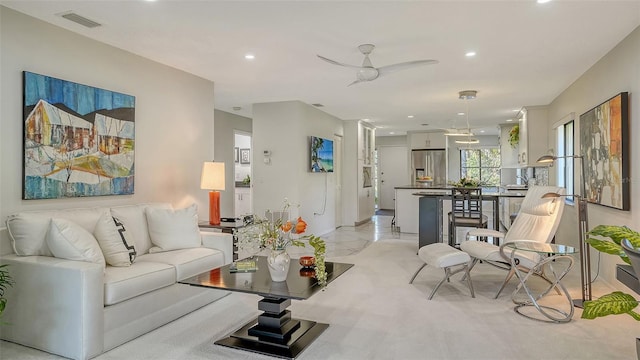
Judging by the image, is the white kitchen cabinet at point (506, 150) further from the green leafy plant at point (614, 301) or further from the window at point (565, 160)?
the green leafy plant at point (614, 301)

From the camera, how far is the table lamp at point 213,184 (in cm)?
440

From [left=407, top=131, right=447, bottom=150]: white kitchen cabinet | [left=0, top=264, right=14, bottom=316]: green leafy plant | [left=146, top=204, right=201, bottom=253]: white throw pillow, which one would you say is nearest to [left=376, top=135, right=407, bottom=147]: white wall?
[left=407, top=131, right=447, bottom=150]: white kitchen cabinet

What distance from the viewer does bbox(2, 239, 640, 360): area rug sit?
8.39 ft

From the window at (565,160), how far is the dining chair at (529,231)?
189 cm

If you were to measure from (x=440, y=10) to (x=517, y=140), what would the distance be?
6.85 metres

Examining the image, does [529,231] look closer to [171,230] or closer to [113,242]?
[171,230]

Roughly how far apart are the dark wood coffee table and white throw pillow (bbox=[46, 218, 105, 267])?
70cm

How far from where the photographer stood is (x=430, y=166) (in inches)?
430

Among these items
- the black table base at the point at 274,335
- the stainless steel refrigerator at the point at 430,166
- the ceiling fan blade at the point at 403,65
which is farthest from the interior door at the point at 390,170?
the black table base at the point at 274,335

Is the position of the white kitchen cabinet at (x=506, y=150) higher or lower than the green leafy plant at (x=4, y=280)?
higher

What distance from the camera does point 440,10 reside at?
9.75 ft

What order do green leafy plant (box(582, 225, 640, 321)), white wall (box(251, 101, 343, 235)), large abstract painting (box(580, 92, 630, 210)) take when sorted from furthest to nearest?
white wall (box(251, 101, 343, 235)), large abstract painting (box(580, 92, 630, 210)), green leafy plant (box(582, 225, 640, 321))

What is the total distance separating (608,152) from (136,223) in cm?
472

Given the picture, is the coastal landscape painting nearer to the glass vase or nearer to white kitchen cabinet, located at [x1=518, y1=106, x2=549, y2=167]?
white kitchen cabinet, located at [x1=518, y1=106, x2=549, y2=167]
